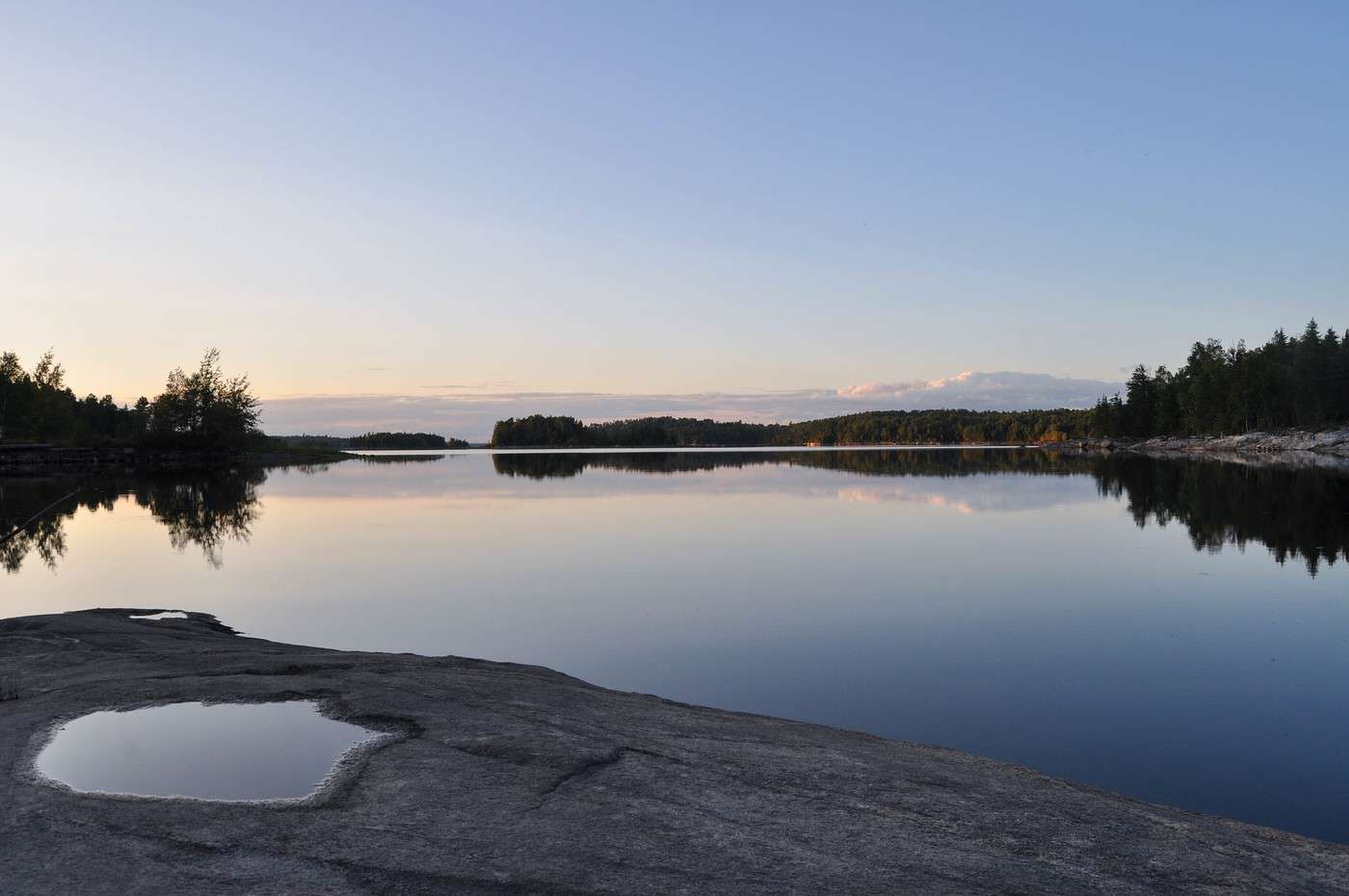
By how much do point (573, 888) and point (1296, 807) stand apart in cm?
783

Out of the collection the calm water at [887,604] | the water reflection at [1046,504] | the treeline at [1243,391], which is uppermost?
the treeline at [1243,391]

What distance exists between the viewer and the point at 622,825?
6.75m

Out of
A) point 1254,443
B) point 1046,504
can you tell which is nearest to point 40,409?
point 1046,504

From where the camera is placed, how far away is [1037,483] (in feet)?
206

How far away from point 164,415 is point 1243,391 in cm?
15602

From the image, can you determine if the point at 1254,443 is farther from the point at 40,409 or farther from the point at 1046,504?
the point at 40,409

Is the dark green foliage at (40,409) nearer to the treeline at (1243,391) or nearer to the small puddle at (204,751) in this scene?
the small puddle at (204,751)

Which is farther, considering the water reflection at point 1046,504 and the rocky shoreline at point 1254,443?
the rocky shoreline at point 1254,443

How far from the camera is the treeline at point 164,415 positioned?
379 ft

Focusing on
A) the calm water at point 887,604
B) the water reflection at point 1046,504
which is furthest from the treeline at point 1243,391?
the calm water at point 887,604

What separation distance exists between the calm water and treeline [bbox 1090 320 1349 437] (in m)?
99.7

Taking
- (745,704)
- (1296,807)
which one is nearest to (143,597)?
(745,704)

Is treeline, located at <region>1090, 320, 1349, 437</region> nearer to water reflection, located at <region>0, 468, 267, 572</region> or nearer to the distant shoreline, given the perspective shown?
the distant shoreline

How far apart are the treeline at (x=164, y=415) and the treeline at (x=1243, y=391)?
14847 cm
